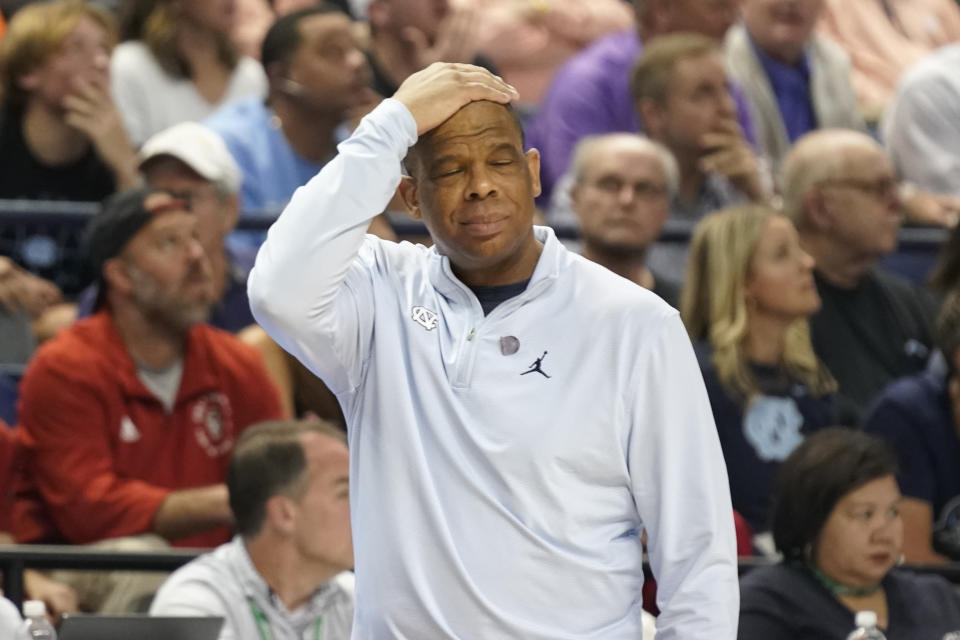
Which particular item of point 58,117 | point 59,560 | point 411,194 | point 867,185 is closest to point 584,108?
point 867,185

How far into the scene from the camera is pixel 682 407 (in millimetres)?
2678

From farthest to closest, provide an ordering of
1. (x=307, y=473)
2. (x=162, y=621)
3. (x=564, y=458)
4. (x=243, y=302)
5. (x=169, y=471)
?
(x=243, y=302)
(x=169, y=471)
(x=307, y=473)
(x=162, y=621)
(x=564, y=458)

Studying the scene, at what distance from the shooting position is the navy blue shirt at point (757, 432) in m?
5.49

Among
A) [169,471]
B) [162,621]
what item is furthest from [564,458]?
[169,471]

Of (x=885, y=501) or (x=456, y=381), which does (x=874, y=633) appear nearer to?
(x=885, y=501)

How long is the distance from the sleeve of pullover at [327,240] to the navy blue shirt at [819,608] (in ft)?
6.53

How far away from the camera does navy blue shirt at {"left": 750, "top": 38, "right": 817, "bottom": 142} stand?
743 centimetres

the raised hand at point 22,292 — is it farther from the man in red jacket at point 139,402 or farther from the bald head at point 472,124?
the bald head at point 472,124

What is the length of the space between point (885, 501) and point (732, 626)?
2031 millimetres

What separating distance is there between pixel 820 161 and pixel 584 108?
36.2 inches

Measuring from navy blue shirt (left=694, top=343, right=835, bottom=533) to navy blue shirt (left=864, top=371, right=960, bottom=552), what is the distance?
231 millimetres

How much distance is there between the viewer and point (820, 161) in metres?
6.52

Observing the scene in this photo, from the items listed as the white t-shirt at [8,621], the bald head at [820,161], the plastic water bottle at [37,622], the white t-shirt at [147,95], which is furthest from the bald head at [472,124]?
the white t-shirt at [147,95]

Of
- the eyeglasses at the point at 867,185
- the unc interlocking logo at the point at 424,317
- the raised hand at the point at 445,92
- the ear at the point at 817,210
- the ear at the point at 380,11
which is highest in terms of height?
the ear at the point at 380,11
